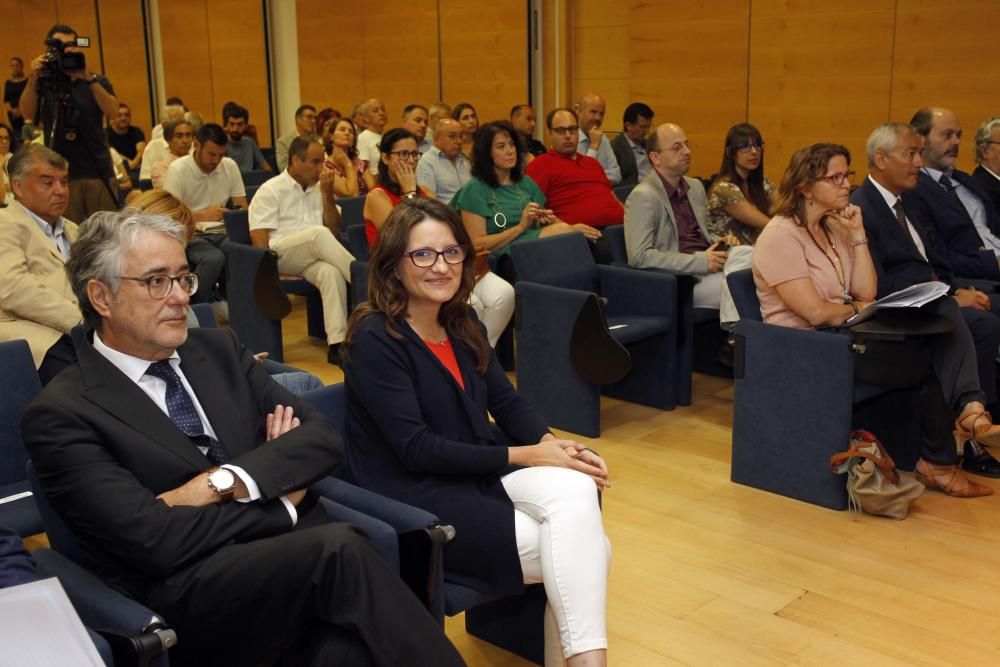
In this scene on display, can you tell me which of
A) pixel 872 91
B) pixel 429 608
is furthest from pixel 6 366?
pixel 872 91

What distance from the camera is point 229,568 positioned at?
2064mm

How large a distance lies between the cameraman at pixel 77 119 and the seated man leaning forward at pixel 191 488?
3.96 m

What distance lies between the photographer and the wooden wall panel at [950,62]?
7.51 metres

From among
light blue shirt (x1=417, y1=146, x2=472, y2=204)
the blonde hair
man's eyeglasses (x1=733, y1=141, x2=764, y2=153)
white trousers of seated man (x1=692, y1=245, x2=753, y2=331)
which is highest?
man's eyeglasses (x1=733, y1=141, x2=764, y2=153)

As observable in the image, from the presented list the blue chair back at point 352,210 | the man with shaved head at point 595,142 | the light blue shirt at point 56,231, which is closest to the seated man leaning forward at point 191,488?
the light blue shirt at point 56,231

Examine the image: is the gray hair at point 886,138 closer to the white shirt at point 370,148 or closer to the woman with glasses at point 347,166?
the woman with glasses at point 347,166

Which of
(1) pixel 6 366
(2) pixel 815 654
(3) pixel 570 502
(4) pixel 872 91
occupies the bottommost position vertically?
(2) pixel 815 654

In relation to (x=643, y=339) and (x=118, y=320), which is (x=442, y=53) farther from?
(x=118, y=320)

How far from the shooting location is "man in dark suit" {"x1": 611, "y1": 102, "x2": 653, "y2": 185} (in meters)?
8.50

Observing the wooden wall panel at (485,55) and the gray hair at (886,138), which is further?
the wooden wall panel at (485,55)

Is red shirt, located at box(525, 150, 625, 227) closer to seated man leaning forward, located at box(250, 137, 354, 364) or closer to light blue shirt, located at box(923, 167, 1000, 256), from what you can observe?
seated man leaning forward, located at box(250, 137, 354, 364)

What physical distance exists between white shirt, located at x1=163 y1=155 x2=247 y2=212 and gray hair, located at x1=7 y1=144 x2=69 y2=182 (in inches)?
106

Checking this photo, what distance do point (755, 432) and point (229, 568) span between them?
8.40 feet

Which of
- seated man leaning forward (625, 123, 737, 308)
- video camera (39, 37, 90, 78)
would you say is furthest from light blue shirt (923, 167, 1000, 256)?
video camera (39, 37, 90, 78)
